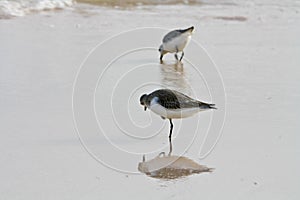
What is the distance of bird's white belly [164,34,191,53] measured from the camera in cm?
714

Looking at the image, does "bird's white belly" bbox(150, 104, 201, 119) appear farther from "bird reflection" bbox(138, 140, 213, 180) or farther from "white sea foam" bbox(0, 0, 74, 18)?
"white sea foam" bbox(0, 0, 74, 18)

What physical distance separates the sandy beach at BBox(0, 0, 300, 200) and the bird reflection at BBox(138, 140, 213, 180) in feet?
0.18

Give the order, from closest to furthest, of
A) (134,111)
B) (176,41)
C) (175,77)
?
(134,111)
(175,77)
(176,41)

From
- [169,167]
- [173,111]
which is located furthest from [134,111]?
[169,167]

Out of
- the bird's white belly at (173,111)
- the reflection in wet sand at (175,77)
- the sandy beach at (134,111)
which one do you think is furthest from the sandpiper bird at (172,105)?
the reflection in wet sand at (175,77)

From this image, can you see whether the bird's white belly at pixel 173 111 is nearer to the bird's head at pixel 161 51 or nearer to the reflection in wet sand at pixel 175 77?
the reflection in wet sand at pixel 175 77

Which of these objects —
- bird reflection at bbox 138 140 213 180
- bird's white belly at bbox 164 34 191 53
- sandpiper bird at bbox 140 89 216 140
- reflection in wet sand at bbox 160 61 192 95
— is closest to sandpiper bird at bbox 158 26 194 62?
bird's white belly at bbox 164 34 191 53

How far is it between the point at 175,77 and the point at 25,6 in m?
4.51

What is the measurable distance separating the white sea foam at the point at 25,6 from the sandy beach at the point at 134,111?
21.2 inches

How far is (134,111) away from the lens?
198 inches

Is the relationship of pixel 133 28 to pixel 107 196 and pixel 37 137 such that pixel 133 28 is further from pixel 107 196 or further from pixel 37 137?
pixel 107 196

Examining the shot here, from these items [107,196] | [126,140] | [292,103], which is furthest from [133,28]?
[107,196]

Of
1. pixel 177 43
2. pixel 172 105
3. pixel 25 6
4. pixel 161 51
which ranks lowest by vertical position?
pixel 25 6

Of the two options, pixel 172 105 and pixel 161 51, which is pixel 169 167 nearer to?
pixel 172 105
